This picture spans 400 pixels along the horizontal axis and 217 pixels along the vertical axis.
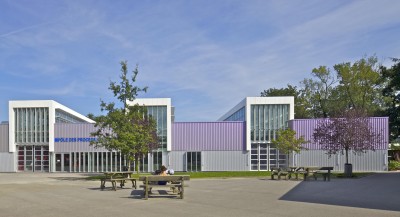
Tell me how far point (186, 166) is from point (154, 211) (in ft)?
104

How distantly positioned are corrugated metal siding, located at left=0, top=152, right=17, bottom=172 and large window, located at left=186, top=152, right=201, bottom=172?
1787 cm

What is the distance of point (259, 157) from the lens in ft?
139

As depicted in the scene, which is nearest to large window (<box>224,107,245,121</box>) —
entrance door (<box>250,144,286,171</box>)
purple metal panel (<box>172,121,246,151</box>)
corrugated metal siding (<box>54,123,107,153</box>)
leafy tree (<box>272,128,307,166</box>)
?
purple metal panel (<box>172,121,246,151</box>)

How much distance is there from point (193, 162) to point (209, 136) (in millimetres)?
3092

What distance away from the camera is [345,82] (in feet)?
185

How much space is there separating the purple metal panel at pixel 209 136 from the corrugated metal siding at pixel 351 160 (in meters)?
6.02

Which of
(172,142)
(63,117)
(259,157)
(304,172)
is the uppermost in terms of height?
(63,117)

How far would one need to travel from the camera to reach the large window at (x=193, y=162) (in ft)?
140

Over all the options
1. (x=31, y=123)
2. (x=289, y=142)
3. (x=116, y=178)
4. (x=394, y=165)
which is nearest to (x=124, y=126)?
(x=116, y=178)

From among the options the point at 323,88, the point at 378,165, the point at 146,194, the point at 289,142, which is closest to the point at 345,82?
the point at 323,88

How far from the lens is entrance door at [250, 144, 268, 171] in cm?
4244

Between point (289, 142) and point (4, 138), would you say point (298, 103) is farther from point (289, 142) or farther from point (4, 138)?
point (4, 138)

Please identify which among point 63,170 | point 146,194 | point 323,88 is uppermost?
point 323,88

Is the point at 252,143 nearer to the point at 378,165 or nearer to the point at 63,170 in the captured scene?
the point at 378,165
